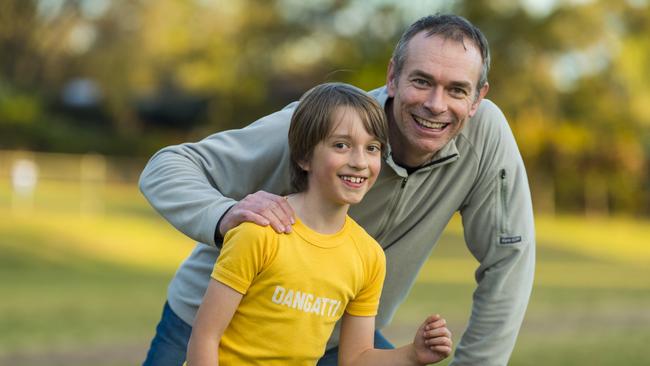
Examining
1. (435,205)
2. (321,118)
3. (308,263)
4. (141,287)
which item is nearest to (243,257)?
(308,263)

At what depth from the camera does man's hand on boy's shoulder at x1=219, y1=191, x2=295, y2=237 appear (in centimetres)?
320

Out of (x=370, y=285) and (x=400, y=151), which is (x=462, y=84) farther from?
(x=370, y=285)

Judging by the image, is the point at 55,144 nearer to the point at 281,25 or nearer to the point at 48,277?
the point at 281,25

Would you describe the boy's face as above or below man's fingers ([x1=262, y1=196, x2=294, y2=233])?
above

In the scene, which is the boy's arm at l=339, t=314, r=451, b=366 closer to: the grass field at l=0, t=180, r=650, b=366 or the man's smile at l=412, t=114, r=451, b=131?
the man's smile at l=412, t=114, r=451, b=131

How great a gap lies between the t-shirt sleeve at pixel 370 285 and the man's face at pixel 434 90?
0.58 metres

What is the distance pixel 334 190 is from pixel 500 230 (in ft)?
4.04

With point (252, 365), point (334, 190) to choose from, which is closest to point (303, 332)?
point (252, 365)

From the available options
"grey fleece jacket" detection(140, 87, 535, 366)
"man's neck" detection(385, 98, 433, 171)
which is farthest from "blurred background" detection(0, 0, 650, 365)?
"man's neck" detection(385, 98, 433, 171)

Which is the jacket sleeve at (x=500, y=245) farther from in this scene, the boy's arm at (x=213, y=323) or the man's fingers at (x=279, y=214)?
the boy's arm at (x=213, y=323)

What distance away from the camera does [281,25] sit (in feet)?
170

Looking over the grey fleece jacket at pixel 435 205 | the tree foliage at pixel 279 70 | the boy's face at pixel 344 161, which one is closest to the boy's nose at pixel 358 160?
the boy's face at pixel 344 161

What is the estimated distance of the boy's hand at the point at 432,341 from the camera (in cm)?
334

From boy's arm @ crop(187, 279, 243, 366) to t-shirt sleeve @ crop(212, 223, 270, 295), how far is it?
0.10ft
